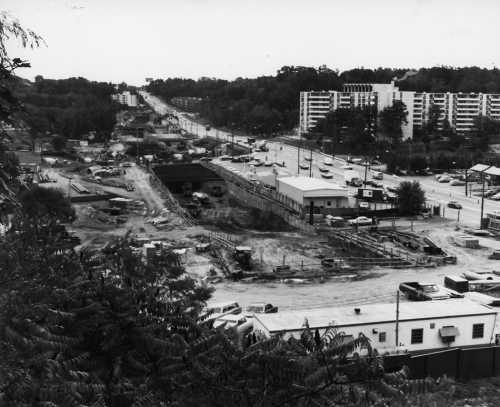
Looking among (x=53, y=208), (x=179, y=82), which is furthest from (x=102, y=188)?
(x=179, y=82)

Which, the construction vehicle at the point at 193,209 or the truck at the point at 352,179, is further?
the truck at the point at 352,179

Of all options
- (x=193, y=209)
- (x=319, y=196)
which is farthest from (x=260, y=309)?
(x=193, y=209)

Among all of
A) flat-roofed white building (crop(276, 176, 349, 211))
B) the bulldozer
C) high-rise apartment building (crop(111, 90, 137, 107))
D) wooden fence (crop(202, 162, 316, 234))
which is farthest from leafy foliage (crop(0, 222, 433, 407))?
high-rise apartment building (crop(111, 90, 137, 107))

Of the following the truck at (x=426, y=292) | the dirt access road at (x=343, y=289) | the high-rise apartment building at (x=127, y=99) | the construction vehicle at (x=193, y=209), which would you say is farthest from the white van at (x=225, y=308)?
the high-rise apartment building at (x=127, y=99)

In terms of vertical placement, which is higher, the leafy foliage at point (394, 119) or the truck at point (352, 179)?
the leafy foliage at point (394, 119)

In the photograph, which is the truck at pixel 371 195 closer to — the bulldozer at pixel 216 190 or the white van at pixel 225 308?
the bulldozer at pixel 216 190
